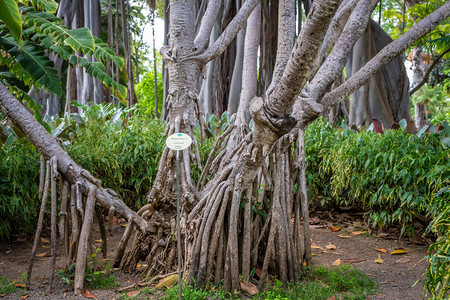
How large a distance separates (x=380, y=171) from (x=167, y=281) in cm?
251

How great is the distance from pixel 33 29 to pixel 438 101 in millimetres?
17967

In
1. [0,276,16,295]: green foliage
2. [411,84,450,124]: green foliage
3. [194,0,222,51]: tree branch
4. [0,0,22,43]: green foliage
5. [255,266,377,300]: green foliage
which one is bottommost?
[255,266,377,300]: green foliage

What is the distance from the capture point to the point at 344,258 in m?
4.16

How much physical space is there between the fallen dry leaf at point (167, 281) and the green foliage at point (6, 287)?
104 cm

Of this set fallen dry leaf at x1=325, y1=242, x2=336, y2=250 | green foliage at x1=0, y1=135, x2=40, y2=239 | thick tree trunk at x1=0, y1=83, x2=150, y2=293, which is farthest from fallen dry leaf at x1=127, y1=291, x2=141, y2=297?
fallen dry leaf at x1=325, y1=242, x2=336, y2=250

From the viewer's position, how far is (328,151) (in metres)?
5.32

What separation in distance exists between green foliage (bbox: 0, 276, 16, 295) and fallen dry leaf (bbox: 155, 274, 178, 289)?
104 cm

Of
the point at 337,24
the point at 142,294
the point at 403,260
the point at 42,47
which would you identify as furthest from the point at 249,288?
the point at 42,47

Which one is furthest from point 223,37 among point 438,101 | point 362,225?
point 438,101

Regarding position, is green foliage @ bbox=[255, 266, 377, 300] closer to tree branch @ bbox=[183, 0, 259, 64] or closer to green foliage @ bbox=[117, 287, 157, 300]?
green foliage @ bbox=[117, 287, 157, 300]

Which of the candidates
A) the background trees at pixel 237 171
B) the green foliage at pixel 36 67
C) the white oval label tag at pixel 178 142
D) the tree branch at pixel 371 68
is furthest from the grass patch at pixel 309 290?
the green foliage at pixel 36 67

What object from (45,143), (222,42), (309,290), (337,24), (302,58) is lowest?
(309,290)

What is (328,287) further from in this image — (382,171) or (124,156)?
(124,156)

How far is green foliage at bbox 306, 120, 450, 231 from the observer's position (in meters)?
4.30
